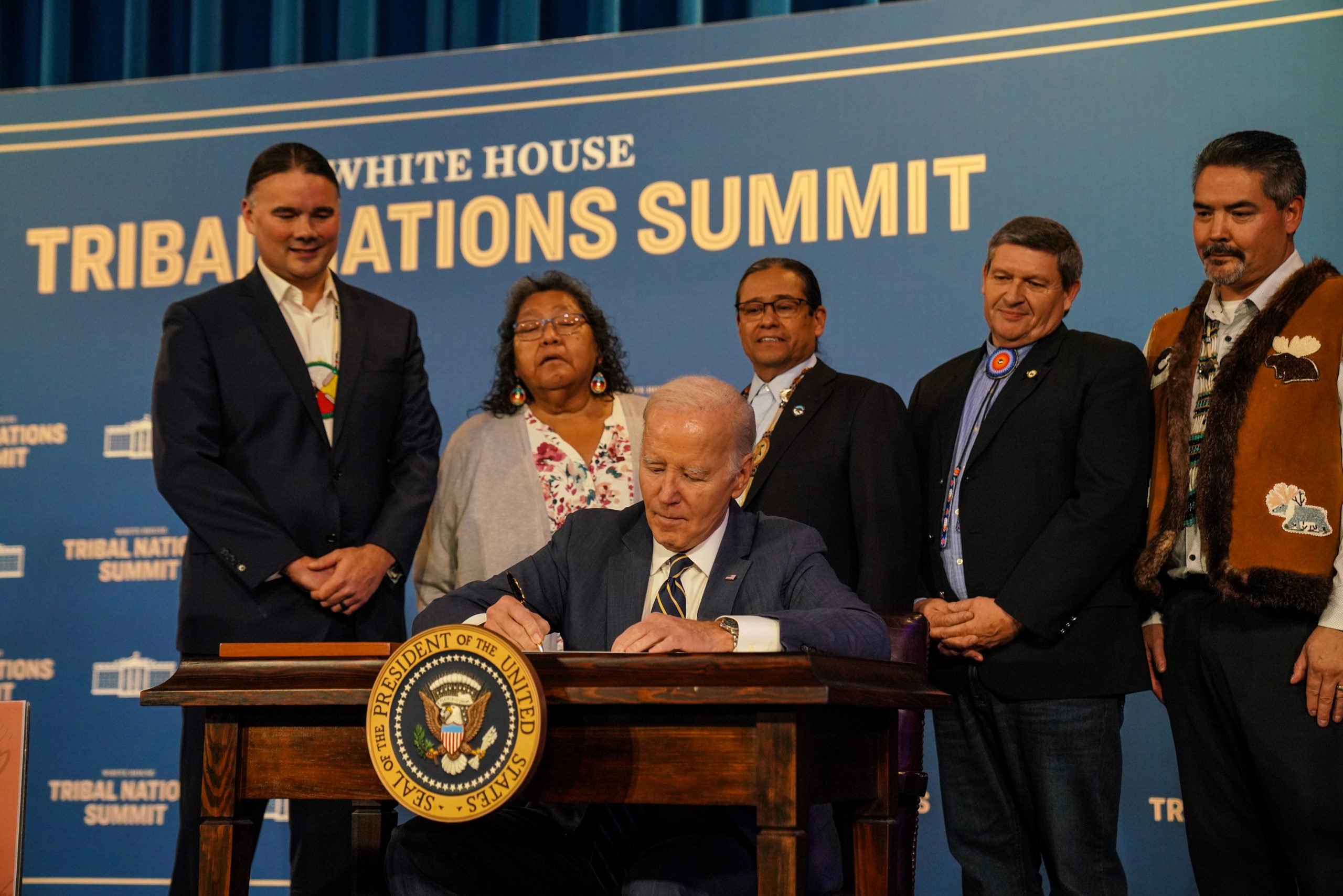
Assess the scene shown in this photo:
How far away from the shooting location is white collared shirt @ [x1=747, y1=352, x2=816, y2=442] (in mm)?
3248

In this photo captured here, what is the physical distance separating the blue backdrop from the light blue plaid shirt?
0.74m

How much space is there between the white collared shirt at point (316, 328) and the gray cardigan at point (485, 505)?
0.39 meters

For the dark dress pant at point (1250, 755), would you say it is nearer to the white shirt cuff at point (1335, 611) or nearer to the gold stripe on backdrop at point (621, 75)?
the white shirt cuff at point (1335, 611)

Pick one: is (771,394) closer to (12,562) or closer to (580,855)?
(580,855)

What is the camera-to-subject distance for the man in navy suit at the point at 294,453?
9.84ft

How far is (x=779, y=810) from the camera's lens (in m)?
1.65

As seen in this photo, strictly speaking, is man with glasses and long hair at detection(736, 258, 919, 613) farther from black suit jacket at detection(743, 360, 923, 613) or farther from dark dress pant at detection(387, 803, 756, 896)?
dark dress pant at detection(387, 803, 756, 896)

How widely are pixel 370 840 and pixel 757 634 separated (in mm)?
700

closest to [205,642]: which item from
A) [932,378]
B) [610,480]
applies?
[610,480]

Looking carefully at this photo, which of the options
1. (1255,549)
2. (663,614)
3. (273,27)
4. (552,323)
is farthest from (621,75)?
(663,614)

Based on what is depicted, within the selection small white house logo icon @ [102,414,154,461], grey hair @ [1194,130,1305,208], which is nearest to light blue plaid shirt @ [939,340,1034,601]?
grey hair @ [1194,130,1305,208]

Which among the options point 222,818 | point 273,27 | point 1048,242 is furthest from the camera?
point 273,27

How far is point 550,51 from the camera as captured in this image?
4.23 m

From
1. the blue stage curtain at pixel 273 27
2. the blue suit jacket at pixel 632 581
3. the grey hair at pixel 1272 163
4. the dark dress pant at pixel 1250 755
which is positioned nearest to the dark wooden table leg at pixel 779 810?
the blue suit jacket at pixel 632 581
